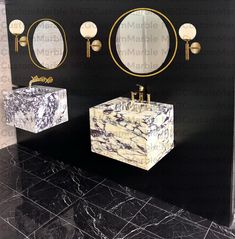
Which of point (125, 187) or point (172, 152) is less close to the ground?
point (172, 152)

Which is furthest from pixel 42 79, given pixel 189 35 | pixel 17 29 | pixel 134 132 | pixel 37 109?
pixel 189 35

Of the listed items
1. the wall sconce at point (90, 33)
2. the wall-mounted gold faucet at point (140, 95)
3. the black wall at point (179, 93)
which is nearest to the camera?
the black wall at point (179, 93)

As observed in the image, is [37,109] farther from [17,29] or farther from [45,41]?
[17,29]

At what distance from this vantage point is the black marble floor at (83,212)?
209 centimetres

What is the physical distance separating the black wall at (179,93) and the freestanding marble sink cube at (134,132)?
0.42 ft

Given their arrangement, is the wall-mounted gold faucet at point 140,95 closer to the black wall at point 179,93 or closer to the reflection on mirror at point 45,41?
the black wall at point 179,93

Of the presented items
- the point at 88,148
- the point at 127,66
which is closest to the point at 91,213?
the point at 88,148

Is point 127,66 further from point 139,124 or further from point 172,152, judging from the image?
point 172,152

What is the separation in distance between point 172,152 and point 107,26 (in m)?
1.24

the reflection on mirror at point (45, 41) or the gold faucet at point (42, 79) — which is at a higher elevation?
the reflection on mirror at point (45, 41)

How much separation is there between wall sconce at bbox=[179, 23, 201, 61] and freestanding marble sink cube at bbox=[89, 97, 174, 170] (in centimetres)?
48

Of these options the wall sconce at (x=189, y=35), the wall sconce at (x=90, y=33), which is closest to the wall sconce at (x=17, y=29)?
the wall sconce at (x=90, y=33)

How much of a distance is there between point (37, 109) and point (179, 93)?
1.35 m

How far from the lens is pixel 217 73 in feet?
6.39
